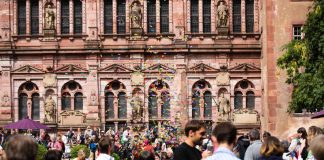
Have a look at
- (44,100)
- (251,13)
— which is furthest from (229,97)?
(44,100)

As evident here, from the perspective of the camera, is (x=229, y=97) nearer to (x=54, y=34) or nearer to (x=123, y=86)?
(x=123, y=86)

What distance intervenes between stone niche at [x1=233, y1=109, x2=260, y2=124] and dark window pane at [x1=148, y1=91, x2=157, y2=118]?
4942mm

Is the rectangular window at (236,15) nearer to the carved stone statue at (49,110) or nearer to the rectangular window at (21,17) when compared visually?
the carved stone statue at (49,110)

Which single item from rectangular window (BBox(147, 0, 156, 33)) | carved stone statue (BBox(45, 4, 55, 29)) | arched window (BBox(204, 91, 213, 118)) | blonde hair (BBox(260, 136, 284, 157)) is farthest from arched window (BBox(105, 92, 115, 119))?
blonde hair (BBox(260, 136, 284, 157))

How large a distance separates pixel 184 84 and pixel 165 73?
1489 millimetres

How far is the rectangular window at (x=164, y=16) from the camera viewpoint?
183ft

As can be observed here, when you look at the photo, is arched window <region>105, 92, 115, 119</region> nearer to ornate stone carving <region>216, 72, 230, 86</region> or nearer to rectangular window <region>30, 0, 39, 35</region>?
rectangular window <region>30, 0, 39, 35</region>

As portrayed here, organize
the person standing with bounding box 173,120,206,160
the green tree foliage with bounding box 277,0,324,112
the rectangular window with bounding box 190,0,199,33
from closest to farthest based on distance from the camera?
1. the person standing with bounding box 173,120,206,160
2. the green tree foliage with bounding box 277,0,324,112
3. the rectangular window with bounding box 190,0,199,33

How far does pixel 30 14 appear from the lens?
56094 millimetres

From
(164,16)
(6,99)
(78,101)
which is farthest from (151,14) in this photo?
(6,99)

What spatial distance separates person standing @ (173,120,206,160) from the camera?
531 inches

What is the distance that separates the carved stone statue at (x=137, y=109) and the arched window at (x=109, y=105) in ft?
5.15

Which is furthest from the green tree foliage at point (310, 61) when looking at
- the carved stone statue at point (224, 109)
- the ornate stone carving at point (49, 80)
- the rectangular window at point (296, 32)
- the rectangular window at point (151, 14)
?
the ornate stone carving at point (49, 80)

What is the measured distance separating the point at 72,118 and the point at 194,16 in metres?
9.85
